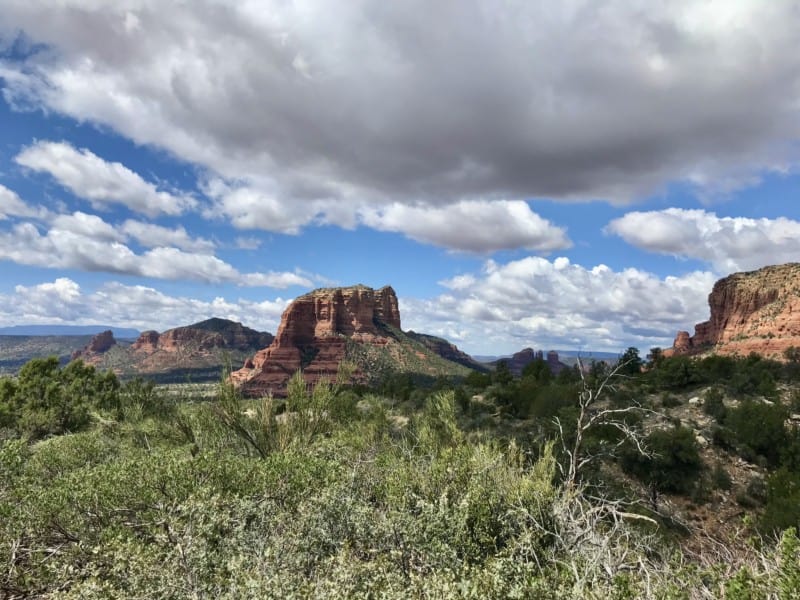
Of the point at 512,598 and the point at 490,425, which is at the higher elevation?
the point at 512,598

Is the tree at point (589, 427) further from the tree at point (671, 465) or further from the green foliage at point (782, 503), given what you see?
the green foliage at point (782, 503)

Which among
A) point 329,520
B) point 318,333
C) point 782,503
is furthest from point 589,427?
point 318,333

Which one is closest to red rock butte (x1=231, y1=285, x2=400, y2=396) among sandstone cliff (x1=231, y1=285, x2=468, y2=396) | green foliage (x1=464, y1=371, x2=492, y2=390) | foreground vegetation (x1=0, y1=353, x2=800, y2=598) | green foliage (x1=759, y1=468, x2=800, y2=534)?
sandstone cliff (x1=231, y1=285, x2=468, y2=396)

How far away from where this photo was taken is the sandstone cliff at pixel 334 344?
147 m

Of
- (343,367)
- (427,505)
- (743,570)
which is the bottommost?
(427,505)

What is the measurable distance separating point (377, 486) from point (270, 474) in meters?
3.00

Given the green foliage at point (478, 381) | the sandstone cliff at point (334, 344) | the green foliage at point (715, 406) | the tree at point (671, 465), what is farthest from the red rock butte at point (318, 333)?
the tree at point (671, 465)

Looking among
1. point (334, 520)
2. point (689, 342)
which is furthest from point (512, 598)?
point (689, 342)

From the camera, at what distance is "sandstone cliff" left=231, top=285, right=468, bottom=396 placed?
147 meters

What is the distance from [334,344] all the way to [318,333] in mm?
15185

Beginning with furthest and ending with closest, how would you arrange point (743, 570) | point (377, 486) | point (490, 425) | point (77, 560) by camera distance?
1. point (490, 425)
2. point (377, 486)
3. point (77, 560)
4. point (743, 570)

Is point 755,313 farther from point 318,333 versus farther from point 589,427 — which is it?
point 318,333

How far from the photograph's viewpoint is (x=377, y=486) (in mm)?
12680

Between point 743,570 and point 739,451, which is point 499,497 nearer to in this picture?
point 743,570
